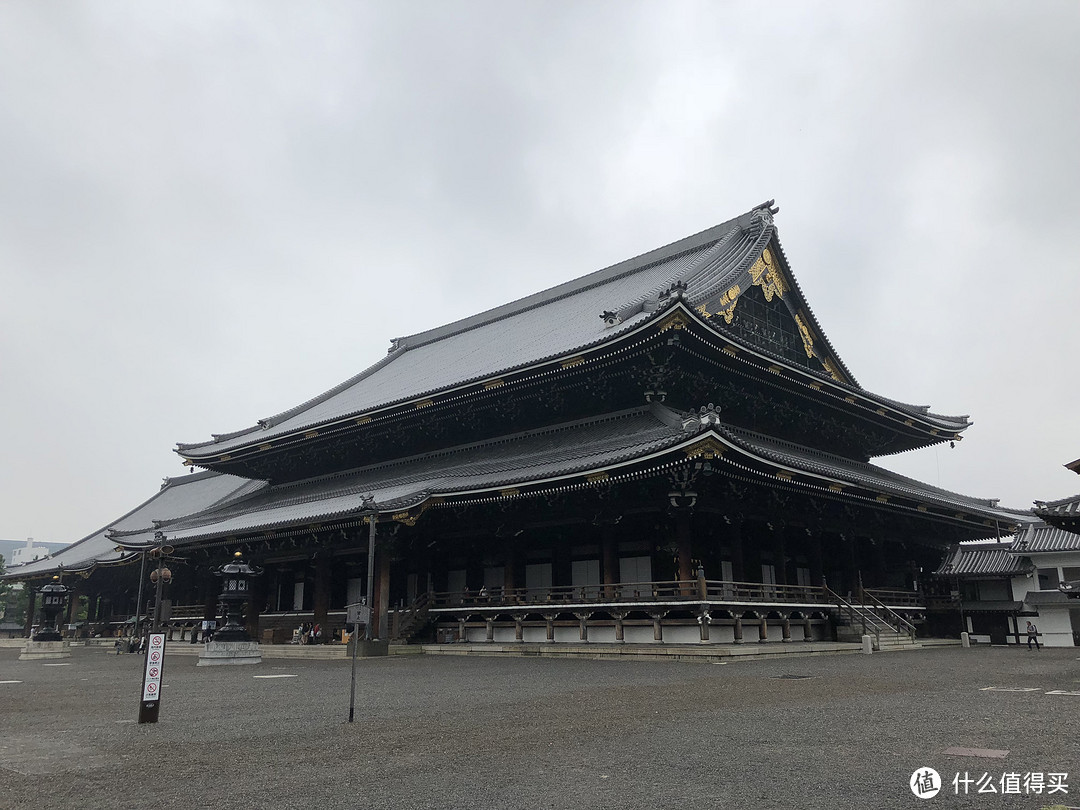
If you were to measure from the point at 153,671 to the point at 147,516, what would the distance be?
2243 inches

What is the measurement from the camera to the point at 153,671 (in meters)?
11.3

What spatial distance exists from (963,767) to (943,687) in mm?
7691

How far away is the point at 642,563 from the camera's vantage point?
85.8 feet

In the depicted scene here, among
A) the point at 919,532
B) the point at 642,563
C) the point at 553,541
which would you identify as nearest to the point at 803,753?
the point at 642,563

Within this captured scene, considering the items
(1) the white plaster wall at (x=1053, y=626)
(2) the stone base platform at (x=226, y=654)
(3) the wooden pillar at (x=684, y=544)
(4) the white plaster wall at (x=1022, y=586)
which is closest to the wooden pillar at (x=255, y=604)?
(2) the stone base platform at (x=226, y=654)

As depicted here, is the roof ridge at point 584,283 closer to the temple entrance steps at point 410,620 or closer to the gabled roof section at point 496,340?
the gabled roof section at point 496,340

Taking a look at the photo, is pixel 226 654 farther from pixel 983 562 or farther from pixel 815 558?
pixel 983 562

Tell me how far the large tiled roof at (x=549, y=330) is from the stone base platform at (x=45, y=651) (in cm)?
1045

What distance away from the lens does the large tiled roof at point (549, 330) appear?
1226 inches

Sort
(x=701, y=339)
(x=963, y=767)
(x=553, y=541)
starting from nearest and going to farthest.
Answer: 1. (x=963, y=767)
2. (x=701, y=339)
3. (x=553, y=541)

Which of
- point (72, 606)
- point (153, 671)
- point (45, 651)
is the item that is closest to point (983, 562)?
point (153, 671)

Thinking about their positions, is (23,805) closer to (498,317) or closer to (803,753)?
(803,753)

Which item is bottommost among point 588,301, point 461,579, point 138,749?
point 138,749

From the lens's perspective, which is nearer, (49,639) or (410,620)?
(410,620)
